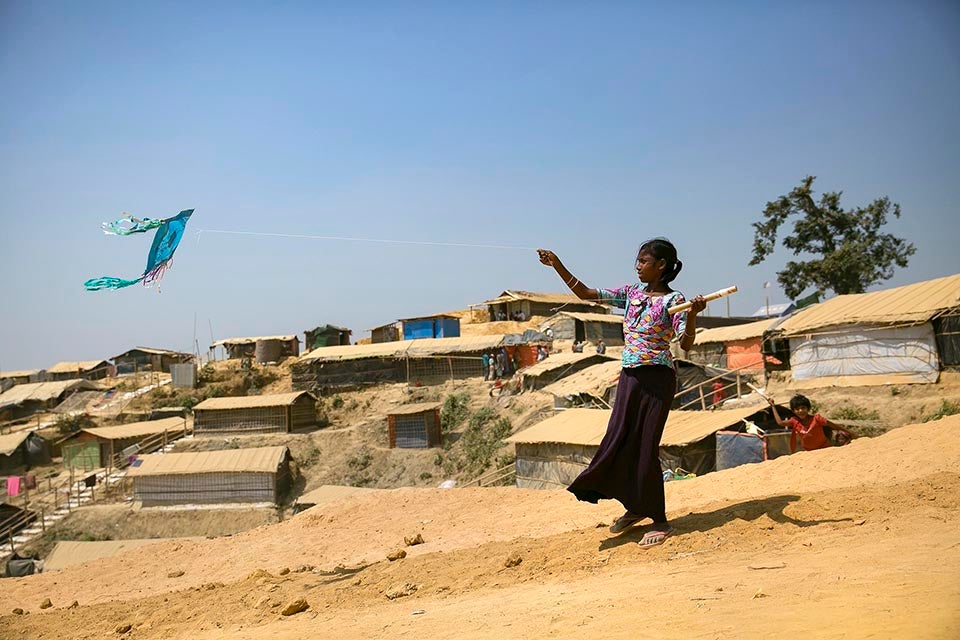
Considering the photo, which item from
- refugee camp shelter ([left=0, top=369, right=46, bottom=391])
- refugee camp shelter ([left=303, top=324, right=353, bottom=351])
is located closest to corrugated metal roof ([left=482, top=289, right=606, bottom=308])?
refugee camp shelter ([left=303, top=324, right=353, bottom=351])

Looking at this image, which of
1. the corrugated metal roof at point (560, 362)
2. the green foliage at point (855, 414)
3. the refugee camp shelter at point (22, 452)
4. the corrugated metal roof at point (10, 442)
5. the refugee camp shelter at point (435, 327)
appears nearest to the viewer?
the green foliage at point (855, 414)

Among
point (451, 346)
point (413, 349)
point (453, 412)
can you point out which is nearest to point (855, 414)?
point (453, 412)

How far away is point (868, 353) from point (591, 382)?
8.70 meters

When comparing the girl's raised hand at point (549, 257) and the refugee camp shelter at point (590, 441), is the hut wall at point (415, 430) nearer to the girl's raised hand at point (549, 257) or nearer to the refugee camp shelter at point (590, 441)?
the refugee camp shelter at point (590, 441)

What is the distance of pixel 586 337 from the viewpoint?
3662 centimetres

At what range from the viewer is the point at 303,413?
3391 cm

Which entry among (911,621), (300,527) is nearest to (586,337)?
(300,527)

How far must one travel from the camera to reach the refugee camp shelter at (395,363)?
3528 centimetres

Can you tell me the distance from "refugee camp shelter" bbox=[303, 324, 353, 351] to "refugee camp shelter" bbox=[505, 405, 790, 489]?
31641mm

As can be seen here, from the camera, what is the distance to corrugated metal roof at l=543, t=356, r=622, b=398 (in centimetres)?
2369

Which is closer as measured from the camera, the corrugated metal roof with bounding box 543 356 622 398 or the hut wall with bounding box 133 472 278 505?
the corrugated metal roof with bounding box 543 356 622 398

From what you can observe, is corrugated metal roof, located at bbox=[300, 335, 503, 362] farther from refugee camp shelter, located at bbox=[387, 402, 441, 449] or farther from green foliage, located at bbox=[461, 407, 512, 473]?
refugee camp shelter, located at bbox=[387, 402, 441, 449]

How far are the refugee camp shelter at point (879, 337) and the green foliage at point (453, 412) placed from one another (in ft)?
44.6

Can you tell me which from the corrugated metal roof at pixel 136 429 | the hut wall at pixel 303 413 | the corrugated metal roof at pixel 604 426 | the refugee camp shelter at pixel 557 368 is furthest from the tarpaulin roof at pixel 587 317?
the corrugated metal roof at pixel 136 429
